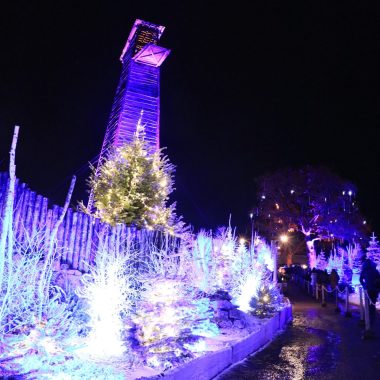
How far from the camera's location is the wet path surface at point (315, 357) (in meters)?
5.56

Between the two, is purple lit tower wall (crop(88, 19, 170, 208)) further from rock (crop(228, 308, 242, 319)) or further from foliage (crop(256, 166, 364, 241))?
foliage (crop(256, 166, 364, 241))

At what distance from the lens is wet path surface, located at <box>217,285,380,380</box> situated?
18.2 feet

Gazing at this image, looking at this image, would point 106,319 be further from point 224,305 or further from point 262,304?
point 262,304

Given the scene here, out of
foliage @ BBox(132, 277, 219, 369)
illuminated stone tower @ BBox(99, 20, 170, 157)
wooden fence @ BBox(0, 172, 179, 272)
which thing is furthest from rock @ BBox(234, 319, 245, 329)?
illuminated stone tower @ BBox(99, 20, 170, 157)

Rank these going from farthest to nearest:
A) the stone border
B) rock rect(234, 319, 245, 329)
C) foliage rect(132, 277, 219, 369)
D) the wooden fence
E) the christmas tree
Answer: the christmas tree, rock rect(234, 319, 245, 329), the wooden fence, foliage rect(132, 277, 219, 369), the stone border

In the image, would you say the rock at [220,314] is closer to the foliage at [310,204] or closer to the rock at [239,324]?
the rock at [239,324]

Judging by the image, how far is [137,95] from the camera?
20844 millimetres

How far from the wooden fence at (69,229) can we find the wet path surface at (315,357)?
2.94 m

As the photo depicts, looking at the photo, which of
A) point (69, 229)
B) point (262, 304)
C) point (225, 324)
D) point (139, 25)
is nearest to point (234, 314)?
point (225, 324)

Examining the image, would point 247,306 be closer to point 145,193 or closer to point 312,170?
point 145,193

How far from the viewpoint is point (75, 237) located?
28.6 ft

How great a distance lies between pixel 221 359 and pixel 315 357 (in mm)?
2017

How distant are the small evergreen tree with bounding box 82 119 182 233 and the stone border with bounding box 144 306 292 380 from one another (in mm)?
6834

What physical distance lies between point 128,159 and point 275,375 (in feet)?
34.9
